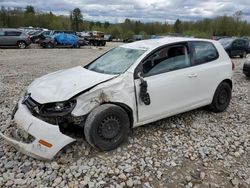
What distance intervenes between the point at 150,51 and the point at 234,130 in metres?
2.06

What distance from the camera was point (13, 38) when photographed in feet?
67.4

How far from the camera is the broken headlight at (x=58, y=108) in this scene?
341 cm

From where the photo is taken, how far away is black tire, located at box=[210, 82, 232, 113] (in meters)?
5.19

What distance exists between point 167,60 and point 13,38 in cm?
1906

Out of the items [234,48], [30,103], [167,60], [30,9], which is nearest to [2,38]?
[234,48]

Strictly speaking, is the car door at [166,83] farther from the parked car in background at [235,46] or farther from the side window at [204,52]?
the parked car in background at [235,46]

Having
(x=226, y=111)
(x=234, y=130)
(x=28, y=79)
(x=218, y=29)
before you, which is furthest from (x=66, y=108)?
(x=218, y=29)

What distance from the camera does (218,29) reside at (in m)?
56.8

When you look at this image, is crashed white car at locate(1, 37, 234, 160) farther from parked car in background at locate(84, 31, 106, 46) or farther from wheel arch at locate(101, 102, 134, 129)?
parked car in background at locate(84, 31, 106, 46)

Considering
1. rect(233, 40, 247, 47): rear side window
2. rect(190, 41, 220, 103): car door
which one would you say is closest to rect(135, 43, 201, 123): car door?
rect(190, 41, 220, 103): car door

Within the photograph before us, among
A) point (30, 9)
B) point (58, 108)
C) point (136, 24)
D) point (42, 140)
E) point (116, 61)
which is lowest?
point (42, 140)

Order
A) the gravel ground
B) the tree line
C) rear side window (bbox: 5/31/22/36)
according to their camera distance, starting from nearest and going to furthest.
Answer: the gravel ground < rear side window (bbox: 5/31/22/36) < the tree line

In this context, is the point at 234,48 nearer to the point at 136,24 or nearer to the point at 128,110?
the point at 128,110

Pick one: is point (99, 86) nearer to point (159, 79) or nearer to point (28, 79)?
point (159, 79)
